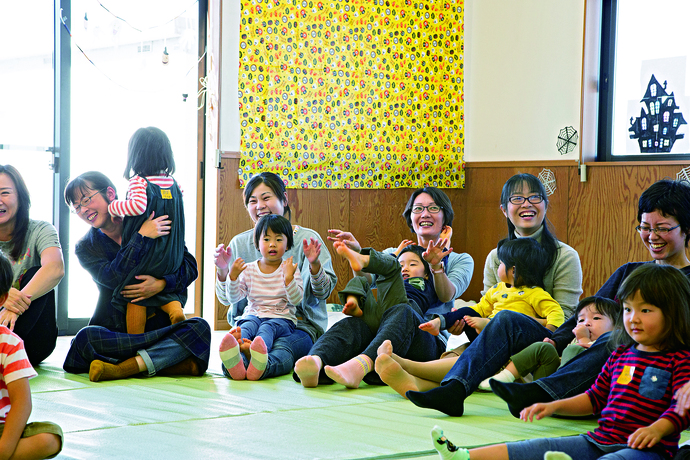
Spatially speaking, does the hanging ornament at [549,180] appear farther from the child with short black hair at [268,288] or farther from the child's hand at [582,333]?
the child's hand at [582,333]

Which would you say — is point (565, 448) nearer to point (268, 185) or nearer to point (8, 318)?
point (268, 185)

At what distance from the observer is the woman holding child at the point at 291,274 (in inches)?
104

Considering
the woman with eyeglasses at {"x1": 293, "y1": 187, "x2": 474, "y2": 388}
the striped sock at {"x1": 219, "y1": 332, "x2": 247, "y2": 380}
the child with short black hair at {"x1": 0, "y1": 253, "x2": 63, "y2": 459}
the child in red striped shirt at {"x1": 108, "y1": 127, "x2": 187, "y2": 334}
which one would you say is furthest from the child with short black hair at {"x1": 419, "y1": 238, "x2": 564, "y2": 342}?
the child with short black hair at {"x1": 0, "y1": 253, "x2": 63, "y2": 459}

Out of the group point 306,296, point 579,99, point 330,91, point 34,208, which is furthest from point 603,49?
point 34,208

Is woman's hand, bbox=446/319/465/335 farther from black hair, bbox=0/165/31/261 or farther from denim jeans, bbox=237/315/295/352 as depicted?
black hair, bbox=0/165/31/261

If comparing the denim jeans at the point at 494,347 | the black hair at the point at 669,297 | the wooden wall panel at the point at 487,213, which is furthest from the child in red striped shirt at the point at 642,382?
the wooden wall panel at the point at 487,213

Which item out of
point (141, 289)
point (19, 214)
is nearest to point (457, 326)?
point (141, 289)

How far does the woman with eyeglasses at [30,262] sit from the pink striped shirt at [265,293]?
748 mm

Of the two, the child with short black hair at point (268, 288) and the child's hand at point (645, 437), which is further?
the child with short black hair at point (268, 288)

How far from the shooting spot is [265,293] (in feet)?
9.64

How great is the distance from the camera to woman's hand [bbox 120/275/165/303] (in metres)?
2.78

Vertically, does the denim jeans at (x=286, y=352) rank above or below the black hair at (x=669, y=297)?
below

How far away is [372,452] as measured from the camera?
173 cm

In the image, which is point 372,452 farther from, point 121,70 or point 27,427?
point 121,70
